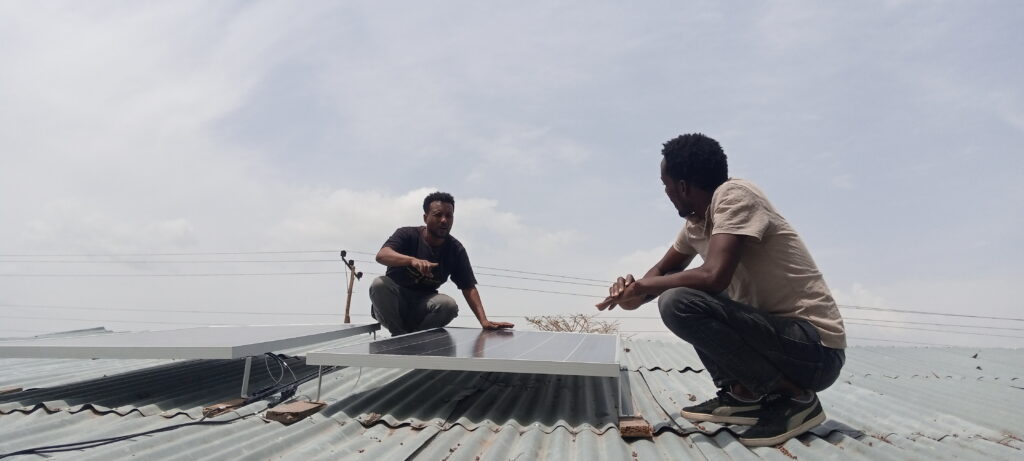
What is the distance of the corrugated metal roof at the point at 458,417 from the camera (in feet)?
6.53

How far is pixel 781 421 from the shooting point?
2203 millimetres

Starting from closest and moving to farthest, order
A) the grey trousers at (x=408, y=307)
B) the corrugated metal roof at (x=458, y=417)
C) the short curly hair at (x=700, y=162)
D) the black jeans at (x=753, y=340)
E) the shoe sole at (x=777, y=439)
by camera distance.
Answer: the corrugated metal roof at (x=458, y=417) < the shoe sole at (x=777, y=439) < the black jeans at (x=753, y=340) < the short curly hair at (x=700, y=162) < the grey trousers at (x=408, y=307)

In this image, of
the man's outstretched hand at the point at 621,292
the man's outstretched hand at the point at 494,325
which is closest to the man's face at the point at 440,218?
the man's outstretched hand at the point at 494,325

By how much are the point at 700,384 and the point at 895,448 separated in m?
1.58

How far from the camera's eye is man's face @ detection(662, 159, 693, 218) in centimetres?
257

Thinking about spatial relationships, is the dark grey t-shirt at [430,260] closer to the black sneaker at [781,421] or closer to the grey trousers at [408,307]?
the grey trousers at [408,307]

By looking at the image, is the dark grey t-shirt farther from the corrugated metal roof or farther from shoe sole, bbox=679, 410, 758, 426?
shoe sole, bbox=679, 410, 758, 426

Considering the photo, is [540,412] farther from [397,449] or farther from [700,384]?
[700,384]

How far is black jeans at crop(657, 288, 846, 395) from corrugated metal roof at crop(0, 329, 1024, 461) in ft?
0.78

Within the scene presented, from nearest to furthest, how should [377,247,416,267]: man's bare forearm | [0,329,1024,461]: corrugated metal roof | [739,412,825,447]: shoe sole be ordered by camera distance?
[0,329,1024,461]: corrugated metal roof → [739,412,825,447]: shoe sole → [377,247,416,267]: man's bare forearm

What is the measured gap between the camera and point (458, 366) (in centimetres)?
233

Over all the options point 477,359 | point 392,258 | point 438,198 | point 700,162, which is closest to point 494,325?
point 392,258

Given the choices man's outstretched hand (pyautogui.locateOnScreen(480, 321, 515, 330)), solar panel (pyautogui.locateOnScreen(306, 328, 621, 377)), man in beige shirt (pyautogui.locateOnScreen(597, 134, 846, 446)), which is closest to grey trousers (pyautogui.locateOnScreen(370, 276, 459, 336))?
man's outstretched hand (pyautogui.locateOnScreen(480, 321, 515, 330))

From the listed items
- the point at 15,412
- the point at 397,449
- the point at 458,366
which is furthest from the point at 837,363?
the point at 15,412
